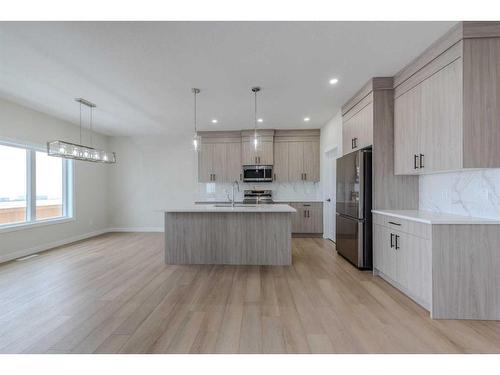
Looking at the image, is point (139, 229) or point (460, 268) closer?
point (460, 268)

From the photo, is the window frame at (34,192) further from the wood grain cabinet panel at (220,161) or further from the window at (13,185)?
the wood grain cabinet panel at (220,161)

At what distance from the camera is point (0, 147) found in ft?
13.9

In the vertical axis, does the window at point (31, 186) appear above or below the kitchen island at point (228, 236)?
above

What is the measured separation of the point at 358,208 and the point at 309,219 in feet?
8.18

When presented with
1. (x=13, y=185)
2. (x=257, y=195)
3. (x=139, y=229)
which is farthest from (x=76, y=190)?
(x=257, y=195)

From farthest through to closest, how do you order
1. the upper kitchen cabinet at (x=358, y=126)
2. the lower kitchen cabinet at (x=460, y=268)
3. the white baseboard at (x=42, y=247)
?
1. the white baseboard at (x=42, y=247)
2. the upper kitchen cabinet at (x=358, y=126)
3. the lower kitchen cabinet at (x=460, y=268)

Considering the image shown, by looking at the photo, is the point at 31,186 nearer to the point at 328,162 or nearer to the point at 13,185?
the point at 13,185

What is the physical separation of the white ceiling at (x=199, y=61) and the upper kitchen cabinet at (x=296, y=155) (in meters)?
1.66

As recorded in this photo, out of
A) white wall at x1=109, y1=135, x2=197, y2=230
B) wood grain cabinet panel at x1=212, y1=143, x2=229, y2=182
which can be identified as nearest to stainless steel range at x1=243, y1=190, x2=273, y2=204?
wood grain cabinet panel at x1=212, y1=143, x2=229, y2=182

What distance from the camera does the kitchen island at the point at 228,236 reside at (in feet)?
12.9

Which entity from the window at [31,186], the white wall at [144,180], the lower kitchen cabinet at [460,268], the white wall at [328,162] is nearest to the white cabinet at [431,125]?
the lower kitchen cabinet at [460,268]

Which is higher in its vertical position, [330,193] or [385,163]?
[385,163]

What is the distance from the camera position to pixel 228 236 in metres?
4.00

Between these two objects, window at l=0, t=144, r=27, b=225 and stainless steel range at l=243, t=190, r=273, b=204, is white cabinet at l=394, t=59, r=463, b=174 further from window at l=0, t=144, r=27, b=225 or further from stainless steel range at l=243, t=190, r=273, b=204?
window at l=0, t=144, r=27, b=225
